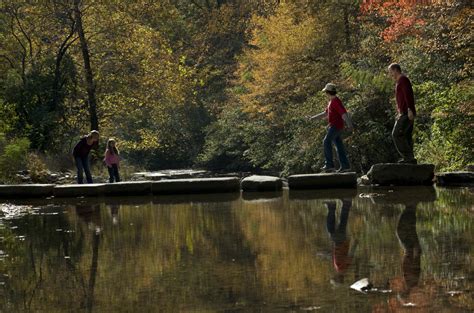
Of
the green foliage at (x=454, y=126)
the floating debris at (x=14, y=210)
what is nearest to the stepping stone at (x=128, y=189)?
the floating debris at (x=14, y=210)

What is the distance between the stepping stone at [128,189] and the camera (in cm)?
1734

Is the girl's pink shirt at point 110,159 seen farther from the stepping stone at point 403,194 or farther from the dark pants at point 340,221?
the dark pants at point 340,221

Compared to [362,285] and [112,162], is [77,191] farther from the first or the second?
Answer: [362,285]

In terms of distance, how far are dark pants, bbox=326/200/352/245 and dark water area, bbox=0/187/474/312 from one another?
16 millimetres

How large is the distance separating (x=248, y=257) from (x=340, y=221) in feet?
9.42

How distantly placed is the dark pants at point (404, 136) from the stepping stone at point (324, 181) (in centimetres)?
107

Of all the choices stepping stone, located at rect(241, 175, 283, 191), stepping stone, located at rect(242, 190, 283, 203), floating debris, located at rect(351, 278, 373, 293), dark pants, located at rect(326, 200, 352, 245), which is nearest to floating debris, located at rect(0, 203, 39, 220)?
stepping stone, located at rect(242, 190, 283, 203)

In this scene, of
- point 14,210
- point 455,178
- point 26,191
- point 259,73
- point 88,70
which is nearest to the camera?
point 14,210

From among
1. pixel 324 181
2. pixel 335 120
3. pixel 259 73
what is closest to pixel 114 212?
pixel 324 181

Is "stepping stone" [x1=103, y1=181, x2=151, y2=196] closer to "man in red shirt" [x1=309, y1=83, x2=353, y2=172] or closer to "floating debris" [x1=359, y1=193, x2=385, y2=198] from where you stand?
"man in red shirt" [x1=309, y1=83, x2=353, y2=172]

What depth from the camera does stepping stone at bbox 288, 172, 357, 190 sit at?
16359 mm

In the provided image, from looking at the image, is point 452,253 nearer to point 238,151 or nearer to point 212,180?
point 212,180

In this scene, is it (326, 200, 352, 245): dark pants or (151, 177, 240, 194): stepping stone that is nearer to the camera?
(326, 200, 352, 245): dark pants

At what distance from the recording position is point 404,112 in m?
15.9
